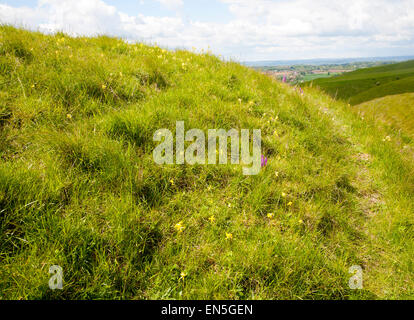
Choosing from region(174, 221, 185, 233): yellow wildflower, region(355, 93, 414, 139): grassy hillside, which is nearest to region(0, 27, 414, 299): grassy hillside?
region(174, 221, 185, 233): yellow wildflower

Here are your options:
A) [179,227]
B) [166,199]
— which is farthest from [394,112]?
[179,227]

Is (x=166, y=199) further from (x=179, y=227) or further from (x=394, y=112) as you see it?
(x=394, y=112)

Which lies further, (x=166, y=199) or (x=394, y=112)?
(x=394, y=112)

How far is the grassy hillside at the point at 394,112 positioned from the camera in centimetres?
757

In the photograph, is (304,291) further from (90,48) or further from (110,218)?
(90,48)

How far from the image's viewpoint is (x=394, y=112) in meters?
10.7

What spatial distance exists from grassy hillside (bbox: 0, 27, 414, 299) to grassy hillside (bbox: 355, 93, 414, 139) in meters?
2.78

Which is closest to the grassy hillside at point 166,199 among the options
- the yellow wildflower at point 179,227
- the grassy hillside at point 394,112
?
the yellow wildflower at point 179,227

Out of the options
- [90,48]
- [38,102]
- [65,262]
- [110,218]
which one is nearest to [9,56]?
[38,102]

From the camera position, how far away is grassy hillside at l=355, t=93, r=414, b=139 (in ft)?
24.8

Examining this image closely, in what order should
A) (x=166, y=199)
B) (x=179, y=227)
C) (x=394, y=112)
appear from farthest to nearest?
(x=394, y=112), (x=166, y=199), (x=179, y=227)

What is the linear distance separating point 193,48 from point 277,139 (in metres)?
5.46

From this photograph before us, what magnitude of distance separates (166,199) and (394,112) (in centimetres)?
1246
